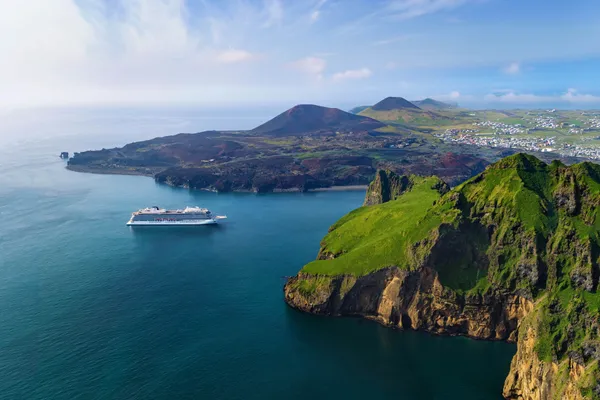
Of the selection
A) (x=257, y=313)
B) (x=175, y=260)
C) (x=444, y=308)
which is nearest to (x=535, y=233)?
(x=444, y=308)

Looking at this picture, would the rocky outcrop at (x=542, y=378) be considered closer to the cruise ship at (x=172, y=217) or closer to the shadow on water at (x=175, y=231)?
the shadow on water at (x=175, y=231)

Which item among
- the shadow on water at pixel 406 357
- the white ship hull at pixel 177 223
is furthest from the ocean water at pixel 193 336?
the white ship hull at pixel 177 223

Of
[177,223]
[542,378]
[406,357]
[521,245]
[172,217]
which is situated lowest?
[406,357]

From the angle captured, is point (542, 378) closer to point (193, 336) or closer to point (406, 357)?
point (406, 357)

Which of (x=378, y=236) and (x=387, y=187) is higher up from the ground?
(x=387, y=187)

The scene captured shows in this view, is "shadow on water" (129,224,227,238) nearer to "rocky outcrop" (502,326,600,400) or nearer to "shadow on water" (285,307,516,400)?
"shadow on water" (285,307,516,400)

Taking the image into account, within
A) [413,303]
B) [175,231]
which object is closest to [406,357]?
[413,303]
